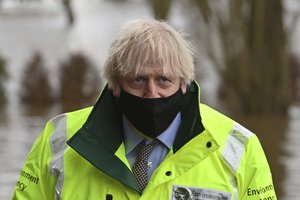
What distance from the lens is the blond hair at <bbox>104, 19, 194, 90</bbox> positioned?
329 centimetres

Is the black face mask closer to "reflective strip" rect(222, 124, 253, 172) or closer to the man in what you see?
the man

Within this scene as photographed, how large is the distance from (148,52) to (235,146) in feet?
1.59

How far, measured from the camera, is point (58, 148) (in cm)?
354

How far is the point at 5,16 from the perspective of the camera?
39219mm

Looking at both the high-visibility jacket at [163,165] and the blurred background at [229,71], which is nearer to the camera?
the high-visibility jacket at [163,165]

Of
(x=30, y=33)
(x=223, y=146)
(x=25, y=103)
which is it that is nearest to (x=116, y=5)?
(x=30, y=33)

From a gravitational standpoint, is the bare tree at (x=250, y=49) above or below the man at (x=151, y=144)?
below

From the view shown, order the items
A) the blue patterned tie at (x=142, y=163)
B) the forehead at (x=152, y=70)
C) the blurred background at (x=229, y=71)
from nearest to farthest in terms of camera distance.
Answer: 1. the forehead at (x=152, y=70)
2. the blue patterned tie at (x=142, y=163)
3. the blurred background at (x=229, y=71)

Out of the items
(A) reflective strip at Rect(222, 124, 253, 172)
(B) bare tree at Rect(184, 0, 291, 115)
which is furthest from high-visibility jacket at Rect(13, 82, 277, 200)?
(B) bare tree at Rect(184, 0, 291, 115)

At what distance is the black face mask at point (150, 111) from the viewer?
3338 mm

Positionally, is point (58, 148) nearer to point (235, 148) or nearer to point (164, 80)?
point (164, 80)

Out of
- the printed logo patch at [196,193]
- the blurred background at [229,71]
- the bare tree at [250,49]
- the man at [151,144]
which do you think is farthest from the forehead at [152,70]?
the bare tree at [250,49]

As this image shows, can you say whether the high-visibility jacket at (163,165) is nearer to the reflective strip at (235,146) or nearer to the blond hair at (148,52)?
the reflective strip at (235,146)

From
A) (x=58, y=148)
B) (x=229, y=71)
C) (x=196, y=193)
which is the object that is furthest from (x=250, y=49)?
(x=196, y=193)
